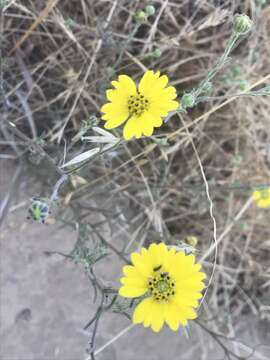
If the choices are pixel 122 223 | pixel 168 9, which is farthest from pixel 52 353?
pixel 168 9

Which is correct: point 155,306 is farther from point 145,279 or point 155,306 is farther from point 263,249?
point 263,249

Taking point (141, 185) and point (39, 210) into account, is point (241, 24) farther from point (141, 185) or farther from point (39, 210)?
point (141, 185)

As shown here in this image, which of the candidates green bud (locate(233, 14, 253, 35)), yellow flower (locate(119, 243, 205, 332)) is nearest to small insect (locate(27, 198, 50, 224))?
yellow flower (locate(119, 243, 205, 332))

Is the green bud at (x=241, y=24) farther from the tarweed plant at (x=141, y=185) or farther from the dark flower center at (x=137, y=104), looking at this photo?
the dark flower center at (x=137, y=104)

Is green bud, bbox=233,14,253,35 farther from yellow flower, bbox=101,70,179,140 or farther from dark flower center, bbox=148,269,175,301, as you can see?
dark flower center, bbox=148,269,175,301

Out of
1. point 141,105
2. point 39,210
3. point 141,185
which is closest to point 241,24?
point 141,105

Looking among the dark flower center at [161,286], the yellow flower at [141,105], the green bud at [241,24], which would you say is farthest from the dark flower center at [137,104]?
the dark flower center at [161,286]
